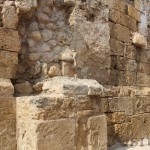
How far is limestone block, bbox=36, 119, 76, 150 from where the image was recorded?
3160 mm

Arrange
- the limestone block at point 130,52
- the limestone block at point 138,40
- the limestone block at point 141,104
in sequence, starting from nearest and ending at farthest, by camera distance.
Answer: the limestone block at point 141,104 < the limestone block at point 130,52 < the limestone block at point 138,40

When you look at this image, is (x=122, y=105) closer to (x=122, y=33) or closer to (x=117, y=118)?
(x=117, y=118)

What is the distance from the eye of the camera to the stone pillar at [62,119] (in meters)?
3.20

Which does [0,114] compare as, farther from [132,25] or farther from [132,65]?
[132,25]

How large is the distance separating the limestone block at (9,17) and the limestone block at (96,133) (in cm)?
176

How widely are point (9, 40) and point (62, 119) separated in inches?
54.8

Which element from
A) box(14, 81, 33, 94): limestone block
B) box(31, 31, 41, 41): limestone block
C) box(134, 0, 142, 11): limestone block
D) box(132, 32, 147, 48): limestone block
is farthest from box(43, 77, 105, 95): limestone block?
box(134, 0, 142, 11): limestone block

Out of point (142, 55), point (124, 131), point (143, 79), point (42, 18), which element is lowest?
point (124, 131)

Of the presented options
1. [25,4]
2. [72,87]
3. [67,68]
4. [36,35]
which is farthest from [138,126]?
[25,4]

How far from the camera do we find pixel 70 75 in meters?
4.73

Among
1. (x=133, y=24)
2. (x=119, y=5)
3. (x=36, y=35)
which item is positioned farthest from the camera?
(x=133, y=24)

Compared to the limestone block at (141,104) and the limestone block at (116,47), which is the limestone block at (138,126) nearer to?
the limestone block at (141,104)

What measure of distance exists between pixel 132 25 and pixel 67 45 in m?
2.94

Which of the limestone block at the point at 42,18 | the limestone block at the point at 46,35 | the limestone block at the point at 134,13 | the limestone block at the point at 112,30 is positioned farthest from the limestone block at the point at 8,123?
the limestone block at the point at 134,13
